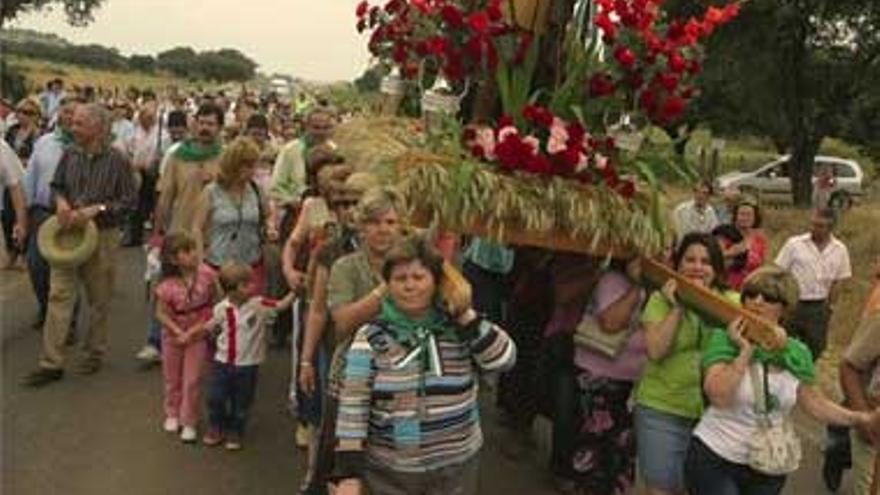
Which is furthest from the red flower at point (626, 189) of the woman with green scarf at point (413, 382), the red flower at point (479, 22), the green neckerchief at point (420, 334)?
the green neckerchief at point (420, 334)

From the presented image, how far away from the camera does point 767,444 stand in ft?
16.4

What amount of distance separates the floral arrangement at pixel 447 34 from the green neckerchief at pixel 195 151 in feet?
10.9

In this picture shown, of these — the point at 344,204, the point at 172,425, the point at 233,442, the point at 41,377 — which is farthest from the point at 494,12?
the point at 41,377

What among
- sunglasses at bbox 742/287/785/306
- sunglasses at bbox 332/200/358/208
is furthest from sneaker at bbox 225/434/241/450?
sunglasses at bbox 742/287/785/306

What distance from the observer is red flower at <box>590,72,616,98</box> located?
577 centimetres

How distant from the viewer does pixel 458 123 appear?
A: 5785 mm

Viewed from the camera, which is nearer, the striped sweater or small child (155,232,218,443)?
the striped sweater

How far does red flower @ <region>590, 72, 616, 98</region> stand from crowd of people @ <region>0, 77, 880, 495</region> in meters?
Answer: 0.72

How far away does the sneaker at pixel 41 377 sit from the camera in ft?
27.9

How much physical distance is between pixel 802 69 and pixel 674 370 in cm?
2867

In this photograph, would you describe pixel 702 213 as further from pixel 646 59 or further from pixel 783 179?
pixel 783 179

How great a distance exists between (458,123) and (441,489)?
192 cm

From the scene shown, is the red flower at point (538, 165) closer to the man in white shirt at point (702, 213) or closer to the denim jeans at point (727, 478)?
the denim jeans at point (727, 478)

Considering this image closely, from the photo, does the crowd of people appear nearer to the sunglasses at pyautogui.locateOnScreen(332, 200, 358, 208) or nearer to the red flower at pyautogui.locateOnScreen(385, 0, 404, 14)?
the sunglasses at pyautogui.locateOnScreen(332, 200, 358, 208)
